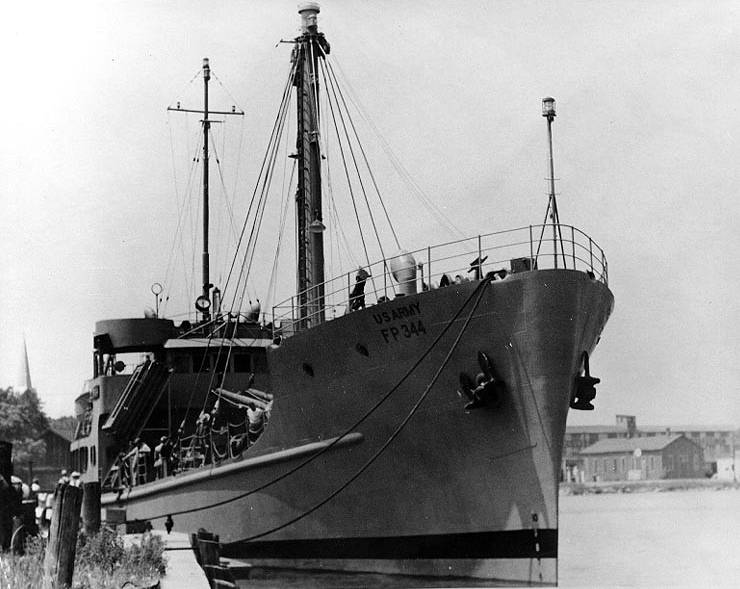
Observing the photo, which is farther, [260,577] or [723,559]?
[723,559]

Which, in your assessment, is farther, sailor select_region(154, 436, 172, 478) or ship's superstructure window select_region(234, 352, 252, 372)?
ship's superstructure window select_region(234, 352, 252, 372)

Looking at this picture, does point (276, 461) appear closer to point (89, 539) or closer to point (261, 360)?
point (89, 539)

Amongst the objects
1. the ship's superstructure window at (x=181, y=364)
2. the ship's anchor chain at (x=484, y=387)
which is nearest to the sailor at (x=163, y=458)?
the ship's superstructure window at (x=181, y=364)

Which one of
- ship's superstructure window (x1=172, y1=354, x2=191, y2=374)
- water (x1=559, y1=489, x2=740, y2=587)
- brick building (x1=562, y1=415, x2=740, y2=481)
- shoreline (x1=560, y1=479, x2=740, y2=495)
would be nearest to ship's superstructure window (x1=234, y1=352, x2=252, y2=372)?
ship's superstructure window (x1=172, y1=354, x2=191, y2=374)

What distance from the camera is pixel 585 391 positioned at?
14.1 m

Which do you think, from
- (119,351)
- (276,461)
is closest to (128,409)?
(119,351)

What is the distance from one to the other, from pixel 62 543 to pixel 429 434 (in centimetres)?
538

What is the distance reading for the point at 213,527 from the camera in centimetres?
1767

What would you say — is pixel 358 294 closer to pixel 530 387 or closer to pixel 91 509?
pixel 530 387

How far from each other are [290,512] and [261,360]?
6.38 meters

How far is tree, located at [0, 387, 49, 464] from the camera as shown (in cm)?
4125

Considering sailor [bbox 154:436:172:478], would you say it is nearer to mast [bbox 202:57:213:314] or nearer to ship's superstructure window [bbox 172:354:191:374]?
ship's superstructure window [bbox 172:354:191:374]

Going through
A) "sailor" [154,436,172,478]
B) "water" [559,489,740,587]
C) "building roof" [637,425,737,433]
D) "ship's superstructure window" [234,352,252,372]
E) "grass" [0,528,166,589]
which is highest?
"building roof" [637,425,737,433]

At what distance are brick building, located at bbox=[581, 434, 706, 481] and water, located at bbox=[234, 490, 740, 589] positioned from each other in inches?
430
